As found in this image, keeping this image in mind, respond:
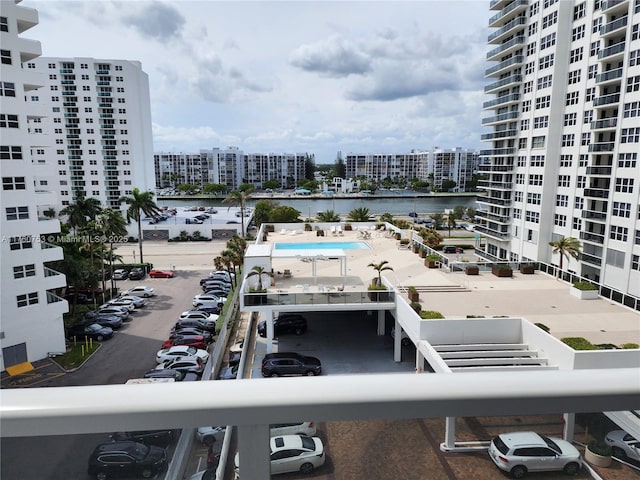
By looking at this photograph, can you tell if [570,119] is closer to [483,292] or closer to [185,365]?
[483,292]

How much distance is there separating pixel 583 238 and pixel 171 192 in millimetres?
128820

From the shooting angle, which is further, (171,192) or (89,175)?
(171,192)

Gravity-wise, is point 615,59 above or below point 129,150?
above

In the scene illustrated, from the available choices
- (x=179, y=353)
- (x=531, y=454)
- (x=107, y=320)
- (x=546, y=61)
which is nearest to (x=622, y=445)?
(x=531, y=454)

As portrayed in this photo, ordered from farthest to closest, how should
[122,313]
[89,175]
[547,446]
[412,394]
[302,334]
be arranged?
[89,175] → [122,313] → [302,334] → [547,446] → [412,394]

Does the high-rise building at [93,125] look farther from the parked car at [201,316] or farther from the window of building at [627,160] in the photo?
the window of building at [627,160]

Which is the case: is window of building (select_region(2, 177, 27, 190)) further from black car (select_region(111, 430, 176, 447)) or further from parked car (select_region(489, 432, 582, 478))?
parked car (select_region(489, 432, 582, 478))

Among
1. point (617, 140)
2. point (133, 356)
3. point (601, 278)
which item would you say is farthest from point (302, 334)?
point (617, 140)

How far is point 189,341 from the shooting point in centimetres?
2372

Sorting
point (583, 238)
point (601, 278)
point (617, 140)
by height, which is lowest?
point (601, 278)

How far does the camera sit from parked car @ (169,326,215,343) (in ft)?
80.1

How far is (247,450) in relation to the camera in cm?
131

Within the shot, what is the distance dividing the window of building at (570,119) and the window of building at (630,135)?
21.1ft

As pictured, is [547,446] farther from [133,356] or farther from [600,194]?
[600,194]
